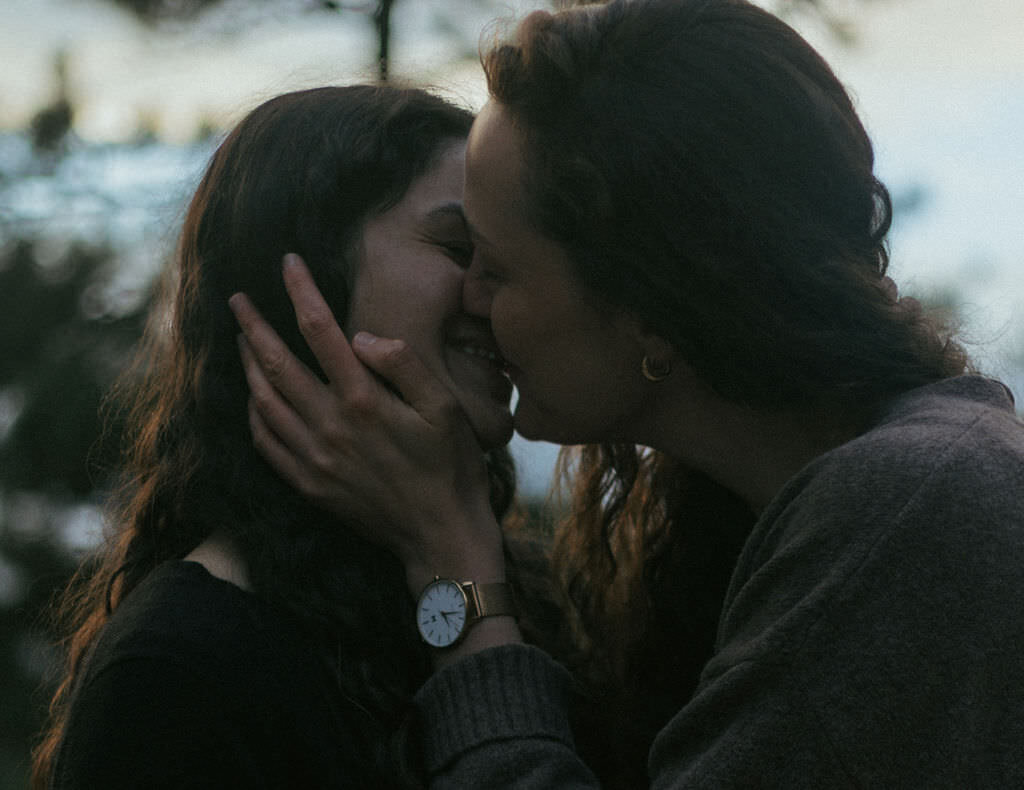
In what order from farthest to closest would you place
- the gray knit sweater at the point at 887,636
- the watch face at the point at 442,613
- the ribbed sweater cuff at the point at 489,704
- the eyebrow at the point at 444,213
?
the eyebrow at the point at 444,213 → the watch face at the point at 442,613 → the ribbed sweater cuff at the point at 489,704 → the gray knit sweater at the point at 887,636

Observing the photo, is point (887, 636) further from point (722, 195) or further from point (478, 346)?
point (478, 346)

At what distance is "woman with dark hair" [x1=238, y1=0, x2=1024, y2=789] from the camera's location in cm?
137

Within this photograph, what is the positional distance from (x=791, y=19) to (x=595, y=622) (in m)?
2.18

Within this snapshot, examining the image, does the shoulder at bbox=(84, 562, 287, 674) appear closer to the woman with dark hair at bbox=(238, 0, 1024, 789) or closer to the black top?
the black top

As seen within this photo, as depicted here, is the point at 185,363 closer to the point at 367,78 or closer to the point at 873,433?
the point at 367,78

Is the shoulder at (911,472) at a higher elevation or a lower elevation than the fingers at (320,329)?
higher

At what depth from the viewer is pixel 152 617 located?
5.52 ft

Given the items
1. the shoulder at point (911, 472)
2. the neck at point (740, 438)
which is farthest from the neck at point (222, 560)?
the shoulder at point (911, 472)

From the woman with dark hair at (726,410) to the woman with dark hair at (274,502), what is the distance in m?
0.08

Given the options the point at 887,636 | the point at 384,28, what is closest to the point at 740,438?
the point at 887,636

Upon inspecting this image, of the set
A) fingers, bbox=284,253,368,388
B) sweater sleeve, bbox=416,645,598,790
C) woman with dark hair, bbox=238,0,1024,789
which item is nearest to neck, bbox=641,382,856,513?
woman with dark hair, bbox=238,0,1024,789

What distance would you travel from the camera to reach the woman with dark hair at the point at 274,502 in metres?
1.65

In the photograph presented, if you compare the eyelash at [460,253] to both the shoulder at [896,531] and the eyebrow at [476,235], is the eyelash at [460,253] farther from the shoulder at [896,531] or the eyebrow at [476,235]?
the shoulder at [896,531]

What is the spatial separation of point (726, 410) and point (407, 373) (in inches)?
21.7
